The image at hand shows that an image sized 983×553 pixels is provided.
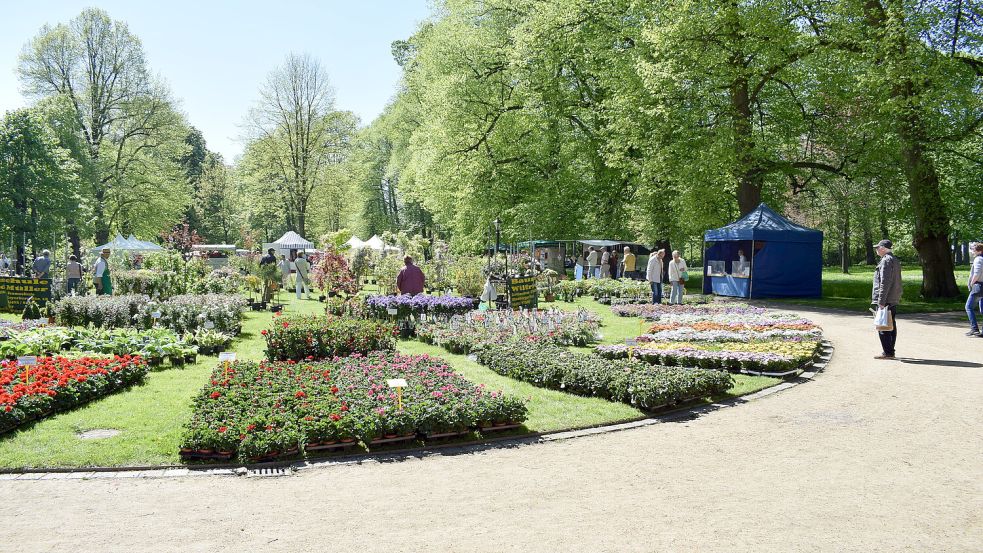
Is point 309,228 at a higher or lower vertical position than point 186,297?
higher

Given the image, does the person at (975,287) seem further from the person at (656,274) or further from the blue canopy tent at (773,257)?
the blue canopy tent at (773,257)

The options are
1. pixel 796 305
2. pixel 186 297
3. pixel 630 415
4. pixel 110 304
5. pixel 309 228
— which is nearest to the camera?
pixel 630 415

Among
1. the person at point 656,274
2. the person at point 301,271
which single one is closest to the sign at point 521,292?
the person at point 656,274

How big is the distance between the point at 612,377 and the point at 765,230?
1466cm

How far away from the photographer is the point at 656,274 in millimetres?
18844

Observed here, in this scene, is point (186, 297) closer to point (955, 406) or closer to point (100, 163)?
point (955, 406)

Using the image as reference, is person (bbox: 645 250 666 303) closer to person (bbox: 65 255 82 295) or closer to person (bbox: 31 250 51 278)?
person (bbox: 65 255 82 295)

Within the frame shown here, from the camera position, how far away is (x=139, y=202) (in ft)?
124

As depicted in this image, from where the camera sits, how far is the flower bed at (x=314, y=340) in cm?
1041

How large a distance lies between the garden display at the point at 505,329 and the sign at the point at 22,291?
9808mm

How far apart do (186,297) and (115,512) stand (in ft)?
37.1

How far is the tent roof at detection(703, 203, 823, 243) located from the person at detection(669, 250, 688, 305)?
11.2 ft

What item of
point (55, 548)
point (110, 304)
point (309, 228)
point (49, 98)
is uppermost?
point (49, 98)

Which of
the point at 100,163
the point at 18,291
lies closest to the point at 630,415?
the point at 18,291
